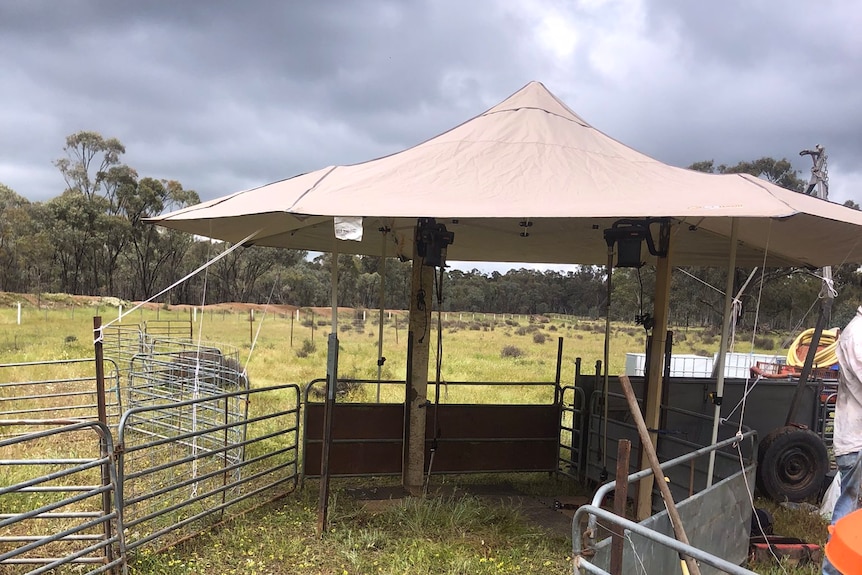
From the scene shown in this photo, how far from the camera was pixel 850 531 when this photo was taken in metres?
2.05

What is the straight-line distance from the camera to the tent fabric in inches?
146

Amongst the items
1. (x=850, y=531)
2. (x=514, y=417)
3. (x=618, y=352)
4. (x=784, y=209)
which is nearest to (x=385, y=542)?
(x=514, y=417)

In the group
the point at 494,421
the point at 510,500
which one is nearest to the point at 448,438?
the point at 494,421

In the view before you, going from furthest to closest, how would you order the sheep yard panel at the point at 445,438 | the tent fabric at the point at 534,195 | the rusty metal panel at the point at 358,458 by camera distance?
1. the sheep yard panel at the point at 445,438
2. the rusty metal panel at the point at 358,458
3. the tent fabric at the point at 534,195

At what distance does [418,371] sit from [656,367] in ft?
7.63

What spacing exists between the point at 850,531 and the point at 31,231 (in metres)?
53.7

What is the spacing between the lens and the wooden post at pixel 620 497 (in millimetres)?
2545

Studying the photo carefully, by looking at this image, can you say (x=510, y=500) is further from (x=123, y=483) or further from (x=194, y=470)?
(x=123, y=483)

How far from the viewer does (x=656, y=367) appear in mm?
4871

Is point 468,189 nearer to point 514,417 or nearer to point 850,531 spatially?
point 850,531

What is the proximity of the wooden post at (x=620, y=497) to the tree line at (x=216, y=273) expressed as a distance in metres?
28.3

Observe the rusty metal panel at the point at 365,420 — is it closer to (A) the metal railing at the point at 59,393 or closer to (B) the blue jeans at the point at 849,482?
(A) the metal railing at the point at 59,393

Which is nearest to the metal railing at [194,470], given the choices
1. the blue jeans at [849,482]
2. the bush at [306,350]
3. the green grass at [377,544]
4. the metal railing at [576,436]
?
the green grass at [377,544]

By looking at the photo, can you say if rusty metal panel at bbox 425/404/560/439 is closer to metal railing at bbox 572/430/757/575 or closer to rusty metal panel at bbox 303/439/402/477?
rusty metal panel at bbox 303/439/402/477
